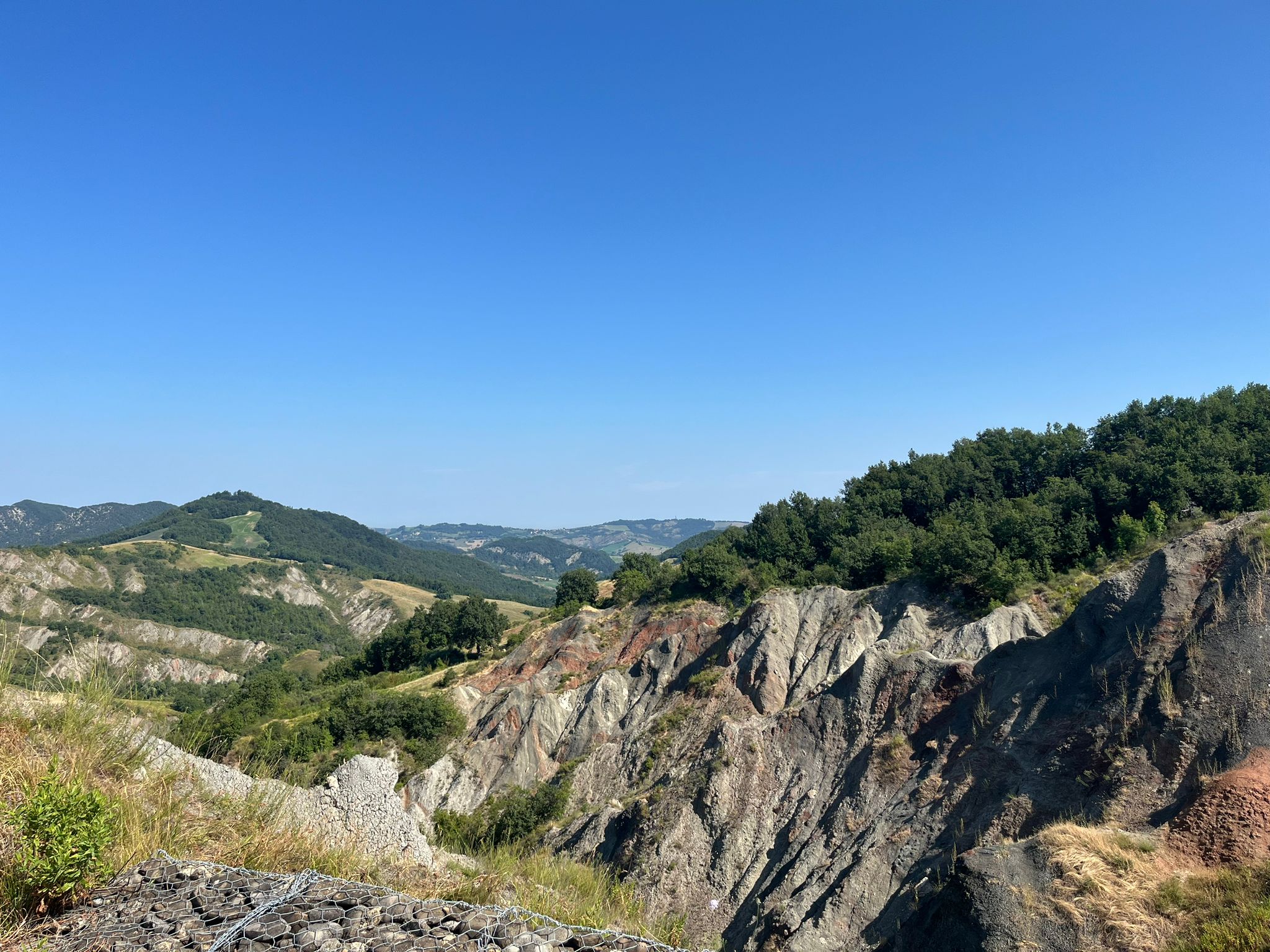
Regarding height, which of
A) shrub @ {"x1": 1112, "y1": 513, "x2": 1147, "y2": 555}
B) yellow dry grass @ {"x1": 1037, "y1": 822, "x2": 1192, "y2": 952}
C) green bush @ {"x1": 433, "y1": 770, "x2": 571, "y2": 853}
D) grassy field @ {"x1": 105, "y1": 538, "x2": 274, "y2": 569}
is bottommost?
green bush @ {"x1": 433, "y1": 770, "x2": 571, "y2": 853}

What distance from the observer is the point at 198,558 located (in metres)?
188

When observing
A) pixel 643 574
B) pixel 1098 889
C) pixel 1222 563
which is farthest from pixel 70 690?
pixel 643 574

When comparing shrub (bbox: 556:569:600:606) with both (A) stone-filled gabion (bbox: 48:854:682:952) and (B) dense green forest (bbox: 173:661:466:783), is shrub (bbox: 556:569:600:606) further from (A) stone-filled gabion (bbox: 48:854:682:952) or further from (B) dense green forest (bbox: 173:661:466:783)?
(A) stone-filled gabion (bbox: 48:854:682:952)

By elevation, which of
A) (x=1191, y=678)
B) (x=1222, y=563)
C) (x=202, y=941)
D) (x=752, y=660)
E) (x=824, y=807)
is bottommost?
(x=824, y=807)

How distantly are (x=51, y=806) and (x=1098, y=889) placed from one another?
1400 cm

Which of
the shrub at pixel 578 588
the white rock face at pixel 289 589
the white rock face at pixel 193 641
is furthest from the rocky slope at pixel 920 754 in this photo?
the white rock face at pixel 289 589

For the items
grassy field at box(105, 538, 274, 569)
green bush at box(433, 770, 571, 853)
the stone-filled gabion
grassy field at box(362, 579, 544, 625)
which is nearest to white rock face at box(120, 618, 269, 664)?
grassy field at box(362, 579, 544, 625)

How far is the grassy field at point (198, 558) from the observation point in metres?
181

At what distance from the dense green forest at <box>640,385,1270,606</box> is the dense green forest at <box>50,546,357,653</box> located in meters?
126

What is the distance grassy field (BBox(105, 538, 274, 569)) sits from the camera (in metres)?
181

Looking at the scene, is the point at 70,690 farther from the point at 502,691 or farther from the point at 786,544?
the point at 786,544

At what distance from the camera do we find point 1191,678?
50.1 feet

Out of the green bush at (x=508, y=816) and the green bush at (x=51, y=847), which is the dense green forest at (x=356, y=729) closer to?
the green bush at (x=508, y=816)

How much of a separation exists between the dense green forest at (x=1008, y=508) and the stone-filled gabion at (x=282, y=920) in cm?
3071
